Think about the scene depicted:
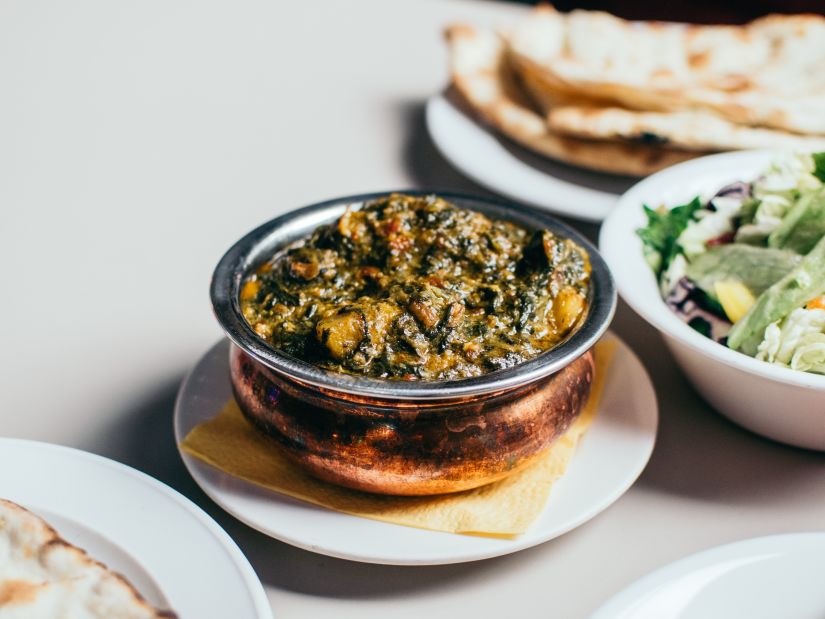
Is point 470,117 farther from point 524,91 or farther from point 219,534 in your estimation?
point 219,534

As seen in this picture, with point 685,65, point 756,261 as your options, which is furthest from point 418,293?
point 685,65

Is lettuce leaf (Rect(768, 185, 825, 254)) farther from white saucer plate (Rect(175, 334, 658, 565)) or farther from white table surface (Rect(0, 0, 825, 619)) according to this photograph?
white saucer plate (Rect(175, 334, 658, 565))

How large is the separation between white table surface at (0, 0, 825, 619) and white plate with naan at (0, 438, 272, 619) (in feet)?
0.71

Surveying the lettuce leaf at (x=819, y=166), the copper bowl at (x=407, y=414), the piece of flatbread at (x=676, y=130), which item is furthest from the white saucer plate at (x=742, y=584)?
the piece of flatbread at (x=676, y=130)

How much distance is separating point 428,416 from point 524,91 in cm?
233

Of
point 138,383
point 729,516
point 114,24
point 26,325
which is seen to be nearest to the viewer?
point 729,516

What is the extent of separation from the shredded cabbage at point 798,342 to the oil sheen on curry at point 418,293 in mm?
417

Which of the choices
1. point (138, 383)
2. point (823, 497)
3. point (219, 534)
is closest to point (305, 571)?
point (219, 534)

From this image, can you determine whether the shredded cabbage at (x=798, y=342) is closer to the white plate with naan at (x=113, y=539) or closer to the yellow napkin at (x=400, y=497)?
the yellow napkin at (x=400, y=497)

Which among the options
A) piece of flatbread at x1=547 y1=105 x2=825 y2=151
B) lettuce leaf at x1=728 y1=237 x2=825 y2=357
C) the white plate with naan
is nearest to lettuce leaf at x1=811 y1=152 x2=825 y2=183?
piece of flatbread at x1=547 y1=105 x2=825 y2=151

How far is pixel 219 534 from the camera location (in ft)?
4.44

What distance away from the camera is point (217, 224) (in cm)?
279

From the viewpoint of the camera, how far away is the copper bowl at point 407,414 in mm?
1395

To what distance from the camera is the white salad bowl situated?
64.1 inches
